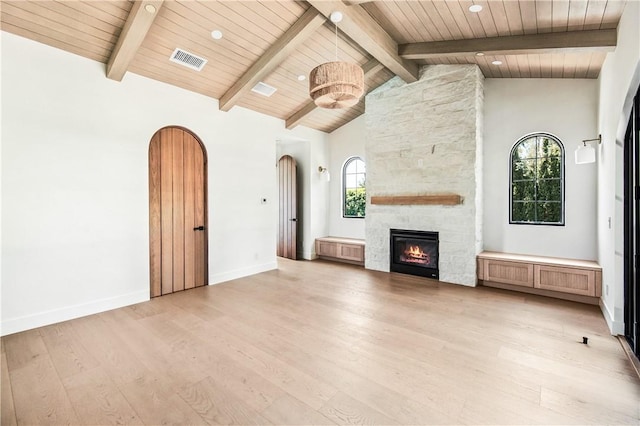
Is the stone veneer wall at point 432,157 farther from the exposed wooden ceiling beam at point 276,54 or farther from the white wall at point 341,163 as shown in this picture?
the exposed wooden ceiling beam at point 276,54

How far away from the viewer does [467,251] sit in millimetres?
5066

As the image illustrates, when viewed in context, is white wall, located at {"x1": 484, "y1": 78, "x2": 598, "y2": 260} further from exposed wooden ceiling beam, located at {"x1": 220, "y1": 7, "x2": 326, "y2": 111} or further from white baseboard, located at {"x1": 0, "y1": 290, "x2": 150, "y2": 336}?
white baseboard, located at {"x1": 0, "y1": 290, "x2": 150, "y2": 336}

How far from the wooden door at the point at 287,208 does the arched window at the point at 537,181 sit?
4479 mm

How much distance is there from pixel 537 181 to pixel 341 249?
3848 mm

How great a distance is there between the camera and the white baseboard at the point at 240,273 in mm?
5223

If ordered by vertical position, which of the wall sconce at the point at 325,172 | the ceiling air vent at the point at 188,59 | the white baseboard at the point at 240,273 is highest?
the ceiling air vent at the point at 188,59

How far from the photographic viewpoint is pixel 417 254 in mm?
5637

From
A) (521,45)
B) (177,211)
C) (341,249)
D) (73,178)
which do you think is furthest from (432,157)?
(73,178)

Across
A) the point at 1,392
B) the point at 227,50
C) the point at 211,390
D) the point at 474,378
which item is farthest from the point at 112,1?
the point at 474,378

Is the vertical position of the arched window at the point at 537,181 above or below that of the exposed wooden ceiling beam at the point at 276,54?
below

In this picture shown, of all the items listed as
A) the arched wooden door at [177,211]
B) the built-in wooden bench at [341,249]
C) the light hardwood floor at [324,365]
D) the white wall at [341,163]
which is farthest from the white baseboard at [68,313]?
the white wall at [341,163]

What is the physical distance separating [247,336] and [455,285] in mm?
3587

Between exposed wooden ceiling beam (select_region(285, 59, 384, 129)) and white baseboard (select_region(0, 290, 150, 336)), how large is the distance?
407 centimetres

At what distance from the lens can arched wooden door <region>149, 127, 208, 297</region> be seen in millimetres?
4484
